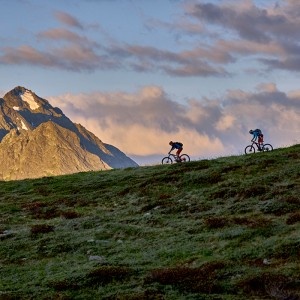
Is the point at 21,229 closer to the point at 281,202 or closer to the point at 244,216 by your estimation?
the point at 244,216

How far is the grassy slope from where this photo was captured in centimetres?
1762

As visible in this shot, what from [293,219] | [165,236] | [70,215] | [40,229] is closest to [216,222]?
[165,236]

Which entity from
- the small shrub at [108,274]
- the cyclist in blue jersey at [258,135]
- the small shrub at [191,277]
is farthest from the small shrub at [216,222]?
the cyclist in blue jersey at [258,135]

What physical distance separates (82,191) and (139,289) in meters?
29.2

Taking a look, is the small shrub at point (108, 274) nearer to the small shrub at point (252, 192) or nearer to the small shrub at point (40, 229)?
the small shrub at point (40, 229)

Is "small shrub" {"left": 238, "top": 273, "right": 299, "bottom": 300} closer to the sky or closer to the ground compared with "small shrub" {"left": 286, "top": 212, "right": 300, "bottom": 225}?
closer to the ground

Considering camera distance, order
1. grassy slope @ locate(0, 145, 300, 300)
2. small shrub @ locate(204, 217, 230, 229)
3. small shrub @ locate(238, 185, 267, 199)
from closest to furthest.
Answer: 1. grassy slope @ locate(0, 145, 300, 300)
2. small shrub @ locate(204, 217, 230, 229)
3. small shrub @ locate(238, 185, 267, 199)

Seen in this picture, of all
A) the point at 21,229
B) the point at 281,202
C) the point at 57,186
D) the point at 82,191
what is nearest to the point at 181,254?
the point at 281,202

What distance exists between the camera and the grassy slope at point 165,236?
1762 centimetres

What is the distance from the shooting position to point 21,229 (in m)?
30.8

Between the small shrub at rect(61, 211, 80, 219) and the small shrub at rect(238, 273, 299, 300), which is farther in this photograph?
the small shrub at rect(61, 211, 80, 219)

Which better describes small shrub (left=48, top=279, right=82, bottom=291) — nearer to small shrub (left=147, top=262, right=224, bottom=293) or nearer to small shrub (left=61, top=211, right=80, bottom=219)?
small shrub (left=147, top=262, right=224, bottom=293)

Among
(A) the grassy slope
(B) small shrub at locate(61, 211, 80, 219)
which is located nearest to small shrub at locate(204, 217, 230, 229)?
(A) the grassy slope

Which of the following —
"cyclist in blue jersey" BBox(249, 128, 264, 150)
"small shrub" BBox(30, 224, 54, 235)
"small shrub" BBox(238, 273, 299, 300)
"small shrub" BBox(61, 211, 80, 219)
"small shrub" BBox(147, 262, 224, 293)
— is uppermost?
"cyclist in blue jersey" BBox(249, 128, 264, 150)
